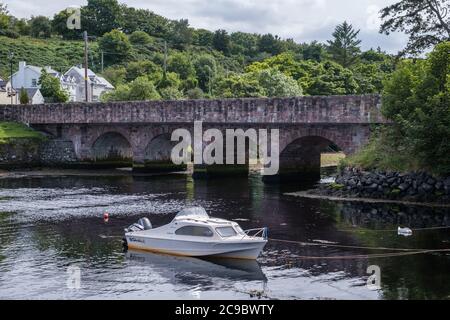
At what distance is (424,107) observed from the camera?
50.3 metres

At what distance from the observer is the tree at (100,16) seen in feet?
588

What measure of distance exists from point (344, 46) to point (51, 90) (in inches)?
2245

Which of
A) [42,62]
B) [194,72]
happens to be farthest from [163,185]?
[42,62]

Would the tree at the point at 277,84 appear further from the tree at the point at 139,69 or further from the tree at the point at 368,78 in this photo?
the tree at the point at 139,69

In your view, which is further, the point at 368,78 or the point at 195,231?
the point at 368,78

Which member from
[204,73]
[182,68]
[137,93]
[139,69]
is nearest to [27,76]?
[139,69]

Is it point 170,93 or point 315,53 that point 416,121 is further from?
point 315,53

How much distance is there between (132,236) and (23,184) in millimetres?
34041

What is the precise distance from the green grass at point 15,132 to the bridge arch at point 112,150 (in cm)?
704

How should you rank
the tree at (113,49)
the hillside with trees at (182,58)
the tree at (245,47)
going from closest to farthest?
1. the hillside with trees at (182,58)
2. the tree at (113,49)
3. the tree at (245,47)

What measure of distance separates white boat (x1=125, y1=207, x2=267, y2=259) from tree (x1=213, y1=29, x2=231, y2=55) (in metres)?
158

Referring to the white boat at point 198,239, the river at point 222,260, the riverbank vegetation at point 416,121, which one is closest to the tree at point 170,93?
the river at point 222,260

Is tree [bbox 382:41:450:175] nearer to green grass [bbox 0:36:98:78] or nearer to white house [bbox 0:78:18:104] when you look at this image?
white house [bbox 0:78:18:104]

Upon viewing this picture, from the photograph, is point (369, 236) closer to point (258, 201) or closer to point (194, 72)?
point (258, 201)
